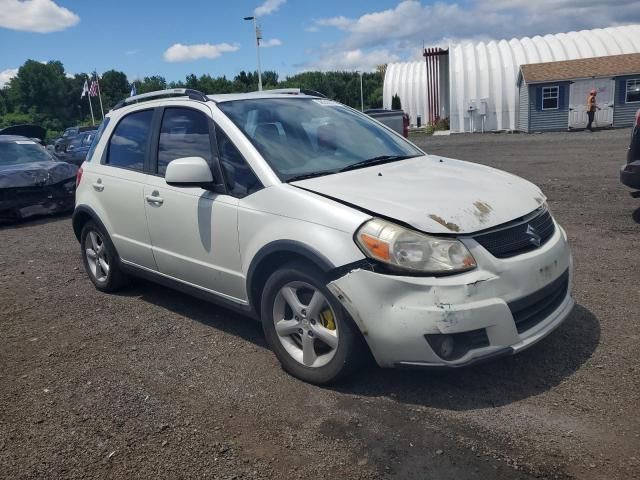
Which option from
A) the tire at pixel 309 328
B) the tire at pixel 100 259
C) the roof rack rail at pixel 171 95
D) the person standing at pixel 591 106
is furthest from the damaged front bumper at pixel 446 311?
the person standing at pixel 591 106

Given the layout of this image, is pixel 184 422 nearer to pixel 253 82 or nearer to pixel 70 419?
pixel 70 419

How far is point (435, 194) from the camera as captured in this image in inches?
135

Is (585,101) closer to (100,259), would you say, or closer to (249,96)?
(249,96)

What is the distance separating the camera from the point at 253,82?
88.2 metres

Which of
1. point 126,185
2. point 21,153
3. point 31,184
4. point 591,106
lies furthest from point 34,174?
point 591,106

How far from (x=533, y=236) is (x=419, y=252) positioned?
0.80 meters

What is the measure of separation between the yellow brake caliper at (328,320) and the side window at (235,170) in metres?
0.95

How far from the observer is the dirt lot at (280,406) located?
108 inches

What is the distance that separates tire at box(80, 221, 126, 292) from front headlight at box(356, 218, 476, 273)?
3.16 meters

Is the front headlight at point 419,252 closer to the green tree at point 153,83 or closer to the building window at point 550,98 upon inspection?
the building window at point 550,98

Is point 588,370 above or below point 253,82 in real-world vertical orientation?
below

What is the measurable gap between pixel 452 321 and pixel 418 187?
97 cm

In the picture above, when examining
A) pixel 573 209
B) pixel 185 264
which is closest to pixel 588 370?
pixel 185 264

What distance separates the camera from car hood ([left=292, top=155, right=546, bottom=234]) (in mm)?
3154
